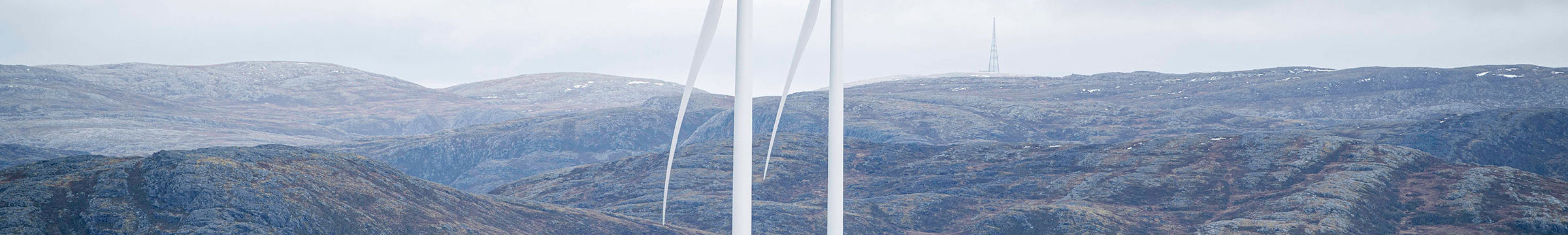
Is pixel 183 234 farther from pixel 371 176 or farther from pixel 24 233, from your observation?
pixel 371 176

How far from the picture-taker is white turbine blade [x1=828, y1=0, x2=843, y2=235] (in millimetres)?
34625

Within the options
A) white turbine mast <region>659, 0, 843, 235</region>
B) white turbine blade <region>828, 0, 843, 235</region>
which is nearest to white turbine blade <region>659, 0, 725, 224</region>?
white turbine mast <region>659, 0, 843, 235</region>

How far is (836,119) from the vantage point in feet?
114

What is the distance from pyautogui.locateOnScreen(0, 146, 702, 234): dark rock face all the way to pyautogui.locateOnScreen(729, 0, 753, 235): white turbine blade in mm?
85208

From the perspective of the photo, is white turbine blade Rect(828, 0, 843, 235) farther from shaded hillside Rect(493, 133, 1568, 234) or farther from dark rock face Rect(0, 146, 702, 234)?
shaded hillside Rect(493, 133, 1568, 234)

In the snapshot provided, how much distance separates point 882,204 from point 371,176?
7299 centimetres

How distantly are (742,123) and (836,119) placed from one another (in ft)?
14.6

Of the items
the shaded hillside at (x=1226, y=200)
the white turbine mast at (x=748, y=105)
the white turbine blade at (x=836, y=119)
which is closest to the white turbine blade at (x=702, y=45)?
the white turbine mast at (x=748, y=105)

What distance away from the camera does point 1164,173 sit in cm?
18038

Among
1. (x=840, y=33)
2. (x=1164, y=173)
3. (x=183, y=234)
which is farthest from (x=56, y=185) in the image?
(x=1164, y=173)

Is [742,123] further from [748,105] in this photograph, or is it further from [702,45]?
[702,45]

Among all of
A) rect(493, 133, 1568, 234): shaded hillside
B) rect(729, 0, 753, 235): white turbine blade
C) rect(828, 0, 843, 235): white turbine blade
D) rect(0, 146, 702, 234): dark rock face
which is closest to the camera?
rect(729, 0, 753, 235): white turbine blade

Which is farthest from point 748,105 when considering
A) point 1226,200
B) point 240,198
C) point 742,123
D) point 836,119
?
point 1226,200

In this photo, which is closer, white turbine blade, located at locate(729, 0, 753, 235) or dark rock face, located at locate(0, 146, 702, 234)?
white turbine blade, located at locate(729, 0, 753, 235)
